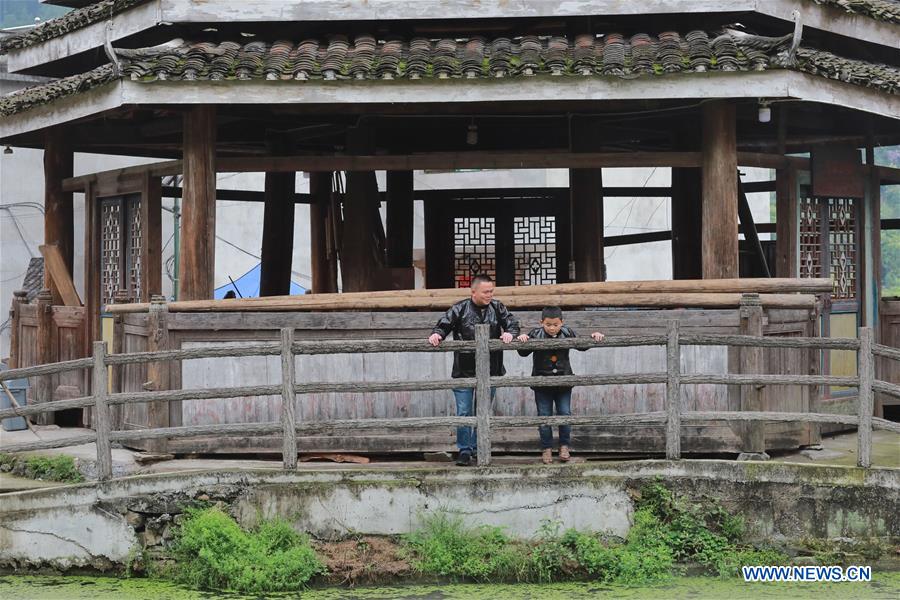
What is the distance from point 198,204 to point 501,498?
4234mm

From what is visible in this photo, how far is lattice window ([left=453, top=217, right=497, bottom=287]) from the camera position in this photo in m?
16.2

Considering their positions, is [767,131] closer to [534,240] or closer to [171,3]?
[534,240]

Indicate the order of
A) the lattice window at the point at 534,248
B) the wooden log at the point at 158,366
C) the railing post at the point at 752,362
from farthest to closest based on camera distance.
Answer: the lattice window at the point at 534,248 → the wooden log at the point at 158,366 → the railing post at the point at 752,362

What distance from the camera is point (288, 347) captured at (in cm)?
945

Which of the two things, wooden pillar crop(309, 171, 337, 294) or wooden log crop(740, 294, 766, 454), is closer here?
wooden log crop(740, 294, 766, 454)

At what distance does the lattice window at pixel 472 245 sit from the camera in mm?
16234

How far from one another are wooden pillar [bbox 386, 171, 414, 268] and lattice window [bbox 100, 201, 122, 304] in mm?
3371

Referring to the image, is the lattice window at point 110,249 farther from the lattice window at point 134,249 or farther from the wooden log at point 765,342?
the wooden log at point 765,342

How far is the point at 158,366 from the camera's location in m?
10.6

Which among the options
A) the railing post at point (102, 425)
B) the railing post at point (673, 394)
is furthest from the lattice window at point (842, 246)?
the railing post at point (102, 425)

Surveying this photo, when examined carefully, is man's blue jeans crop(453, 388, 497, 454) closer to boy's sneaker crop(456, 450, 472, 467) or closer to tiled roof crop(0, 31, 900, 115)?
boy's sneaker crop(456, 450, 472, 467)

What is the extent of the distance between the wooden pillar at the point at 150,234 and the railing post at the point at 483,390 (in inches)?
190

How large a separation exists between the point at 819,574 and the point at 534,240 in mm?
7941

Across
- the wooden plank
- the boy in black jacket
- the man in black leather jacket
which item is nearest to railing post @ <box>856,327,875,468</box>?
the boy in black jacket
